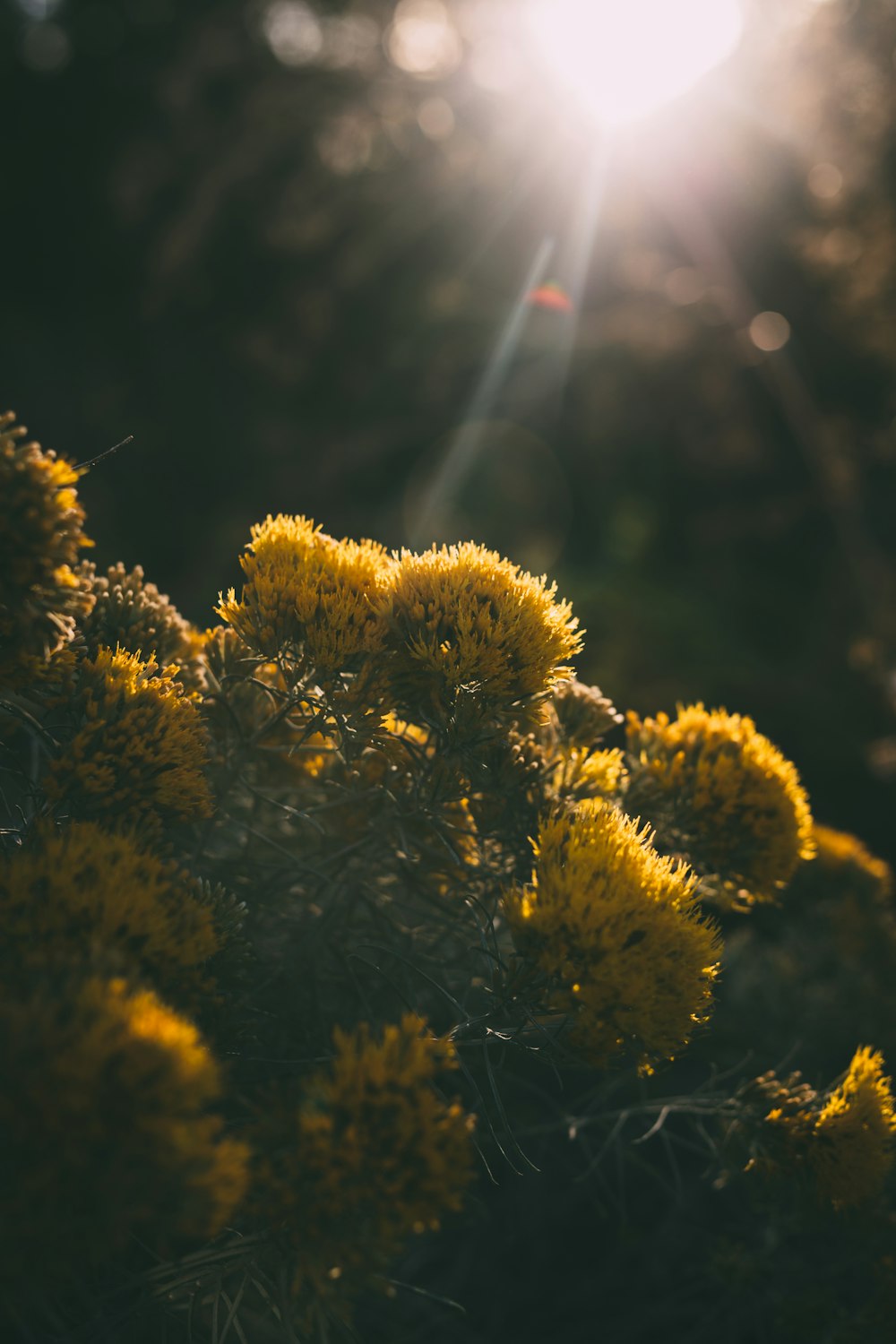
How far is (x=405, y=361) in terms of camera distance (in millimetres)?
9062

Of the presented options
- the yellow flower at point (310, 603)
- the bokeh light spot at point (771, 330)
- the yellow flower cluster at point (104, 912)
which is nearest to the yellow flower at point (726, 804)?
the yellow flower at point (310, 603)

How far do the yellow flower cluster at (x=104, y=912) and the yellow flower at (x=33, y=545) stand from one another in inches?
12.2

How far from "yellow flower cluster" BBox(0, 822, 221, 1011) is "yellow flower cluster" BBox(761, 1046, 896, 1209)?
1128mm

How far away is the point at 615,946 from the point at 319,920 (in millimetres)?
712

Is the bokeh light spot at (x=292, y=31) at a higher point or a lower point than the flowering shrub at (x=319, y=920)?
higher

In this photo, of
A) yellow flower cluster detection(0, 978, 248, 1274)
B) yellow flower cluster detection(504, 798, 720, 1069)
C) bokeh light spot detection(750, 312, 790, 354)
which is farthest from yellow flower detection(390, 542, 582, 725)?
bokeh light spot detection(750, 312, 790, 354)

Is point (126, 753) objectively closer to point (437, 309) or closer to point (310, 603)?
point (310, 603)

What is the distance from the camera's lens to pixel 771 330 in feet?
25.0

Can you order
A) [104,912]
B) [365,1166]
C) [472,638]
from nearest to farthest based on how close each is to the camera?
[365,1166], [104,912], [472,638]

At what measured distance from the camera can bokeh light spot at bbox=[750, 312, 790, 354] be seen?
730 centimetres

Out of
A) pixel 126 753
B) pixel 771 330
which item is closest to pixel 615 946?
pixel 126 753

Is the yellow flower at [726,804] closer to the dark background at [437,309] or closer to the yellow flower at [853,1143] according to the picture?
the yellow flower at [853,1143]

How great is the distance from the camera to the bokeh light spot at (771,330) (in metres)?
7.30

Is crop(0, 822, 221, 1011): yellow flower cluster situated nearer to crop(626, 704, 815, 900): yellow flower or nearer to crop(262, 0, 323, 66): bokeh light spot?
crop(626, 704, 815, 900): yellow flower
